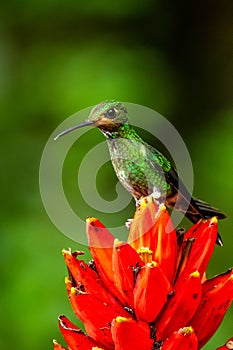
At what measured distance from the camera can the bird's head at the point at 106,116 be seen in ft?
1.36

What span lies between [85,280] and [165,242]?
0.18 ft

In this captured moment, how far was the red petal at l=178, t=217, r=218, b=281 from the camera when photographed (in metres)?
0.41

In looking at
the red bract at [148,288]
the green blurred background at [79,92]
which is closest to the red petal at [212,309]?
the red bract at [148,288]

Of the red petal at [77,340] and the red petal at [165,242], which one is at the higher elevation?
the red petal at [165,242]

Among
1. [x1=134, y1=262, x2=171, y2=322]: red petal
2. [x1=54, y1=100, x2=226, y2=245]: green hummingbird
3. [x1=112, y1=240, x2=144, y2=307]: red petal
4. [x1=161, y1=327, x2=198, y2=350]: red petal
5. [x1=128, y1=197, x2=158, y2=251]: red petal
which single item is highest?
[x1=54, y1=100, x2=226, y2=245]: green hummingbird

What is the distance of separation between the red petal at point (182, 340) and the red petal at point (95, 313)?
0.12 feet

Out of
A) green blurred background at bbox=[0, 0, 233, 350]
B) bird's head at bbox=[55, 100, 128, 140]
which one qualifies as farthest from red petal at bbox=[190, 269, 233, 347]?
green blurred background at bbox=[0, 0, 233, 350]

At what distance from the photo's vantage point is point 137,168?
Result: 1.43 ft

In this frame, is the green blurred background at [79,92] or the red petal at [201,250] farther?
the green blurred background at [79,92]

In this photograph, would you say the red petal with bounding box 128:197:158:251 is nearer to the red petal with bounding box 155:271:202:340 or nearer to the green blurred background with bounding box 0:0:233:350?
the red petal with bounding box 155:271:202:340

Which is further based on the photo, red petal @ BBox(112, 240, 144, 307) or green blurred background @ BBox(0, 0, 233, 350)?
green blurred background @ BBox(0, 0, 233, 350)

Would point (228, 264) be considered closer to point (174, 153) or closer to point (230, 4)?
point (230, 4)

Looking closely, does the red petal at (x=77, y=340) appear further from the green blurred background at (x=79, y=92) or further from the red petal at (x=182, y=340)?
the green blurred background at (x=79, y=92)

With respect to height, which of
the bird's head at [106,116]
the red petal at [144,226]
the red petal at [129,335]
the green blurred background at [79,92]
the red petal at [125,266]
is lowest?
the red petal at [129,335]
